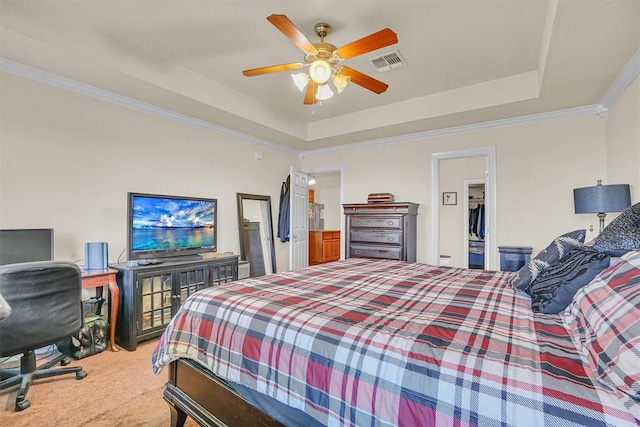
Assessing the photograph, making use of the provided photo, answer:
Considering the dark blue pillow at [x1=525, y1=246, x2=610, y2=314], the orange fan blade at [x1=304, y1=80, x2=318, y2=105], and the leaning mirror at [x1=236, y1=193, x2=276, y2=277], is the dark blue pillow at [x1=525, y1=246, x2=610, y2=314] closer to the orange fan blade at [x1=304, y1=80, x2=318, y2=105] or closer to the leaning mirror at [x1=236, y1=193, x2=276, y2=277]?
the orange fan blade at [x1=304, y1=80, x2=318, y2=105]

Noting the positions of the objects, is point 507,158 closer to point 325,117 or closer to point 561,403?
point 325,117

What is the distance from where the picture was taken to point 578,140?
342 cm

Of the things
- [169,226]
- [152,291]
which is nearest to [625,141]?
[169,226]

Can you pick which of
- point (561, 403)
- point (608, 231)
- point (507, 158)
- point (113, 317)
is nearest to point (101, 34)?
point (113, 317)

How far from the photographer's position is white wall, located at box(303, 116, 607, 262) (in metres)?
3.39

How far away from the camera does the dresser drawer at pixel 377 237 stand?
4176 mm

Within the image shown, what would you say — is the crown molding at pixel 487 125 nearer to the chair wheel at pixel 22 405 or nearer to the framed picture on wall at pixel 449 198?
the framed picture on wall at pixel 449 198

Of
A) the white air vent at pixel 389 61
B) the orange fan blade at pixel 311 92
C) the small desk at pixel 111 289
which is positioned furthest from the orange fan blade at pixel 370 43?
the small desk at pixel 111 289

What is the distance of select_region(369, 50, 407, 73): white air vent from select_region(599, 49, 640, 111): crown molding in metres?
1.77

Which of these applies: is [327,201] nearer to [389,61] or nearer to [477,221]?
[477,221]

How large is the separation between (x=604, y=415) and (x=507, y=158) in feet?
12.3

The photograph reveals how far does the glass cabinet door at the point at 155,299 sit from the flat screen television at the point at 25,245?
744mm

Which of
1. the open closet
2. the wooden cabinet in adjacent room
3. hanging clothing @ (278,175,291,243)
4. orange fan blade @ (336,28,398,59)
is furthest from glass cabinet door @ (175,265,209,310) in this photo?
the open closet

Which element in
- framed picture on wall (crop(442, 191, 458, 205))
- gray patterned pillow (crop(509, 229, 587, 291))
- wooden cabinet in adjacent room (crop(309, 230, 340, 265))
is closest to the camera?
gray patterned pillow (crop(509, 229, 587, 291))
